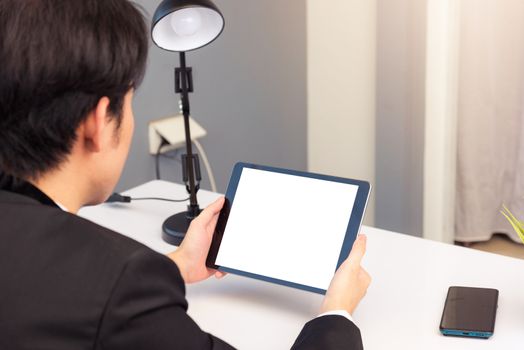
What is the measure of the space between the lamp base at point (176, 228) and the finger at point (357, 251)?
42 centimetres

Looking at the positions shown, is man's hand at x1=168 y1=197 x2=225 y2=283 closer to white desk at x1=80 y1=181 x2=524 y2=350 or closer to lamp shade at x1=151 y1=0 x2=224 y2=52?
white desk at x1=80 y1=181 x2=524 y2=350

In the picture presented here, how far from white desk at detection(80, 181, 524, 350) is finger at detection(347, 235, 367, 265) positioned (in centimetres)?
10

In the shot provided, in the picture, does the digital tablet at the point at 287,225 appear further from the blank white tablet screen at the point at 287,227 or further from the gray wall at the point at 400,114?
the gray wall at the point at 400,114

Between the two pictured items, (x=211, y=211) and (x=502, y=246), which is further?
(x=502, y=246)

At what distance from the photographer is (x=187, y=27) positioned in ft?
4.60

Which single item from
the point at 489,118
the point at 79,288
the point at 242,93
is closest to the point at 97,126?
the point at 79,288

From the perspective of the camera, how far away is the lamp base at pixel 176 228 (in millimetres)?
1433

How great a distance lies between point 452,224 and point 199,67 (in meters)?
1.04

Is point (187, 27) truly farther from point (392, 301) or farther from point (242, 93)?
point (242, 93)

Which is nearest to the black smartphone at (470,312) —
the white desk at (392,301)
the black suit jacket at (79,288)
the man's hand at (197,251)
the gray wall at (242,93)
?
the white desk at (392,301)

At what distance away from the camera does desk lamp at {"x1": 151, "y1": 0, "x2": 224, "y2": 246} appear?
52.8 inches

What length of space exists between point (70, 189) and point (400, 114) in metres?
1.67

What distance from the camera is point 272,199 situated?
1225mm

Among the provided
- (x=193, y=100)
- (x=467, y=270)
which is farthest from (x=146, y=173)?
(x=467, y=270)
